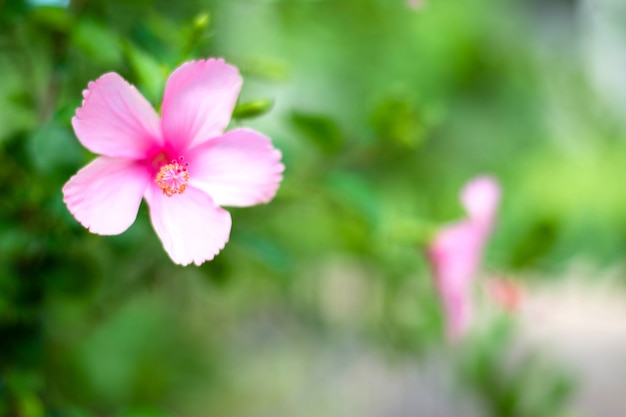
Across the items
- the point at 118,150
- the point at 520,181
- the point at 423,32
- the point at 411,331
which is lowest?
the point at 118,150

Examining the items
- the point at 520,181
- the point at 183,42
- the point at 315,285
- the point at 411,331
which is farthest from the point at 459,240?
the point at 520,181

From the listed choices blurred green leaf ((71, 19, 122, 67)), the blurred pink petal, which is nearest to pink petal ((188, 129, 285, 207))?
blurred green leaf ((71, 19, 122, 67))

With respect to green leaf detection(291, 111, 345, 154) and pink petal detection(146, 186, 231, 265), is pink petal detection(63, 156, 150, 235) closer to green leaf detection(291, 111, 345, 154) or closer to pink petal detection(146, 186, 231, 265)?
pink petal detection(146, 186, 231, 265)

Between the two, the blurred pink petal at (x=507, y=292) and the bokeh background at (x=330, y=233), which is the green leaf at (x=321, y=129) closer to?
the bokeh background at (x=330, y=233)

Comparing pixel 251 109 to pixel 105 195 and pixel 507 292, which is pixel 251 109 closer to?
pixel 105 195

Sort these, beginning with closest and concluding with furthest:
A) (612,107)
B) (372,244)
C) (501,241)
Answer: (372,244) → (501,241) → (612,107)

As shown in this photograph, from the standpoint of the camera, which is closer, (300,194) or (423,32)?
(300,194)

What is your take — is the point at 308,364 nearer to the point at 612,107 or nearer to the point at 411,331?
the point at 411,331

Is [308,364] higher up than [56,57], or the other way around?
[308,364]


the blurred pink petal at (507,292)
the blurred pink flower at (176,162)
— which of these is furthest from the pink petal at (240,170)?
the blurred pink petal at (507,292)
